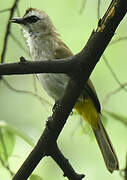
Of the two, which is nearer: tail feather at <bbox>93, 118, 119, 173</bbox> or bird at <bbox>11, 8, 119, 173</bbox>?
tail feather at <bbox>93, 118, 119, 173</bbox>

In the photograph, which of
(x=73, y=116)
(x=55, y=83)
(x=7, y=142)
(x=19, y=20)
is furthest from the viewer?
(x=73, y=116)

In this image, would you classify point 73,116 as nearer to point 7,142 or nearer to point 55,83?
point 55,83

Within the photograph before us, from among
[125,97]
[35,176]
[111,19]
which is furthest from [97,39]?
[125,97]

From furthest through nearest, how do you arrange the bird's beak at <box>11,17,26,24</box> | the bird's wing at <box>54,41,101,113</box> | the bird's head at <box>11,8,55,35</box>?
the bird's head at <box>11,8,55,35</box> < the bird's beak at <box>11,17,26,24</box> < the bird's wing at <box>54,41,101,113</box>

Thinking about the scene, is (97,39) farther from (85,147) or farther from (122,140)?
A: (85,147)

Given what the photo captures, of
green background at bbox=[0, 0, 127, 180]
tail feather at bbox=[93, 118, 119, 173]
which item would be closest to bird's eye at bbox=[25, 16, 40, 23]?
green background at bbox=[0, 0, 127, 180]

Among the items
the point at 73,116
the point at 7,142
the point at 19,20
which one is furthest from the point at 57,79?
the point at 73,116

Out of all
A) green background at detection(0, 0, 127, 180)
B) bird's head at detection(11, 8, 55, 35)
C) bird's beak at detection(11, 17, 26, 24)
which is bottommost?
green background at detection(0, 0, 127, 180)

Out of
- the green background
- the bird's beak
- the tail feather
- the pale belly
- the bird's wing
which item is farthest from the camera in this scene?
the green background

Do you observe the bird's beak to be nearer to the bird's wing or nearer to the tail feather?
the bird's wing
